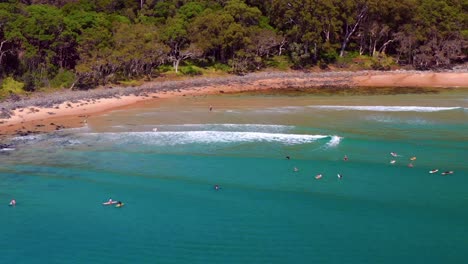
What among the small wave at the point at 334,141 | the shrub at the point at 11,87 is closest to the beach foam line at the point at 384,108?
the small wave at the point at 334,141

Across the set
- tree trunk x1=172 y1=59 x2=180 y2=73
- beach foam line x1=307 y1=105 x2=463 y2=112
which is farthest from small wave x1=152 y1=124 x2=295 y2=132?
tree trunk x1=172 y1=59 x2=180 y2=73

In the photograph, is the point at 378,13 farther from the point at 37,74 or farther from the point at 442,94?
the point at 37,74

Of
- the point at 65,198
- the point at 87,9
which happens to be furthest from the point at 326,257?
the point at 87,9

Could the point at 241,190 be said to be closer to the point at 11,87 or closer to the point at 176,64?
the point at 11,87

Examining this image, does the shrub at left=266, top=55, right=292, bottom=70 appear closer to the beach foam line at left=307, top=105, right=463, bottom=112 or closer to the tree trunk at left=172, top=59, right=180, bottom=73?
the tree trunk at left=172, top=59, right=180, bottom=73

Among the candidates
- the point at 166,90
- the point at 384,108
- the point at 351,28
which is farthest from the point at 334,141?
the point at 351,28

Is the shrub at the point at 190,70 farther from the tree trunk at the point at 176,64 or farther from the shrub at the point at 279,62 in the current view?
the shrub at the point at 279,62

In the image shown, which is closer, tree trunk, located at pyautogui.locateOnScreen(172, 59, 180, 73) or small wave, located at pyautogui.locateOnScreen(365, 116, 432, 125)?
small wave, located at pyautogui.locateOnScreen(365, 116, 432, 125)
